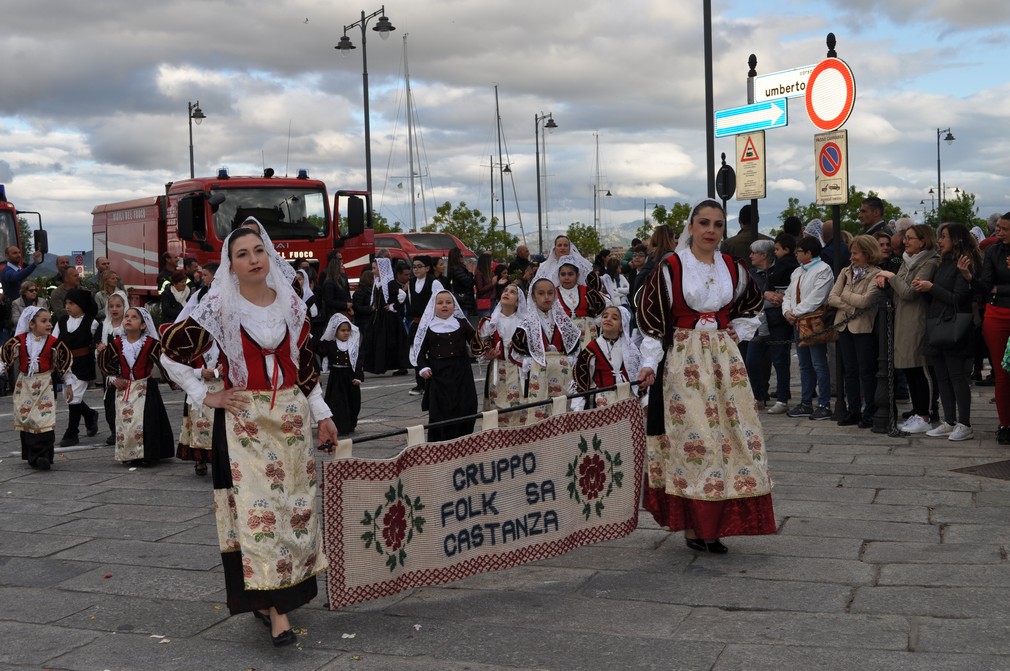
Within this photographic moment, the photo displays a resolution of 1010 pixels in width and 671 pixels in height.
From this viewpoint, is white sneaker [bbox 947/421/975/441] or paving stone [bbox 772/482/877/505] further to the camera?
white sneaker [bbox 947/421/975/441]

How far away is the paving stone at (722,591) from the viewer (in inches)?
218

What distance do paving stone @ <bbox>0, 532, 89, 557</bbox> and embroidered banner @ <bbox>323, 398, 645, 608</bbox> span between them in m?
2.67

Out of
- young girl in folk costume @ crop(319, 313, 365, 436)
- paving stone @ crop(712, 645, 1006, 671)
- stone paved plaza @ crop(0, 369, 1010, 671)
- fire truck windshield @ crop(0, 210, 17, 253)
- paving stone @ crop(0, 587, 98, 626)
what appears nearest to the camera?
paving stone @ crop(712, 645, 1006, 671)

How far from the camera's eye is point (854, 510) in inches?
298

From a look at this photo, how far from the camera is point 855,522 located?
7.22m

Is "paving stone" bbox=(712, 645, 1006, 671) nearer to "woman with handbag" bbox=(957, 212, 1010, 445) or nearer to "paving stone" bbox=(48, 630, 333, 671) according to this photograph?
"paving stone" bbox=(48, 630, 333, 671)

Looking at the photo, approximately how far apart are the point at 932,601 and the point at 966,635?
0.53 metres

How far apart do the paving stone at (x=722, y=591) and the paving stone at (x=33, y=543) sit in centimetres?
337

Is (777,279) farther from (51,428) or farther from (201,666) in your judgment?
(201,666)

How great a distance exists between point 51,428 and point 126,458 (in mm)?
743

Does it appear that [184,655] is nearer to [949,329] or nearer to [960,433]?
[949,329]

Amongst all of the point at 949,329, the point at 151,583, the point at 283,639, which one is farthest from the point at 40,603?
the point at 949,329

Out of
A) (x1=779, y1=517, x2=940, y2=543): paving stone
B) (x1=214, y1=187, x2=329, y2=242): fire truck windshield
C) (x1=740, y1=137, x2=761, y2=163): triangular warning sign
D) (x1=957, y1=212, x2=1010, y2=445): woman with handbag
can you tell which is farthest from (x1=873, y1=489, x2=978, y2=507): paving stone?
(x1=214, y1=187, x2=329, y2=242): fire truck windshield

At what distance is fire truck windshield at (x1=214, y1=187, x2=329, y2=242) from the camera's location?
20.1 m
